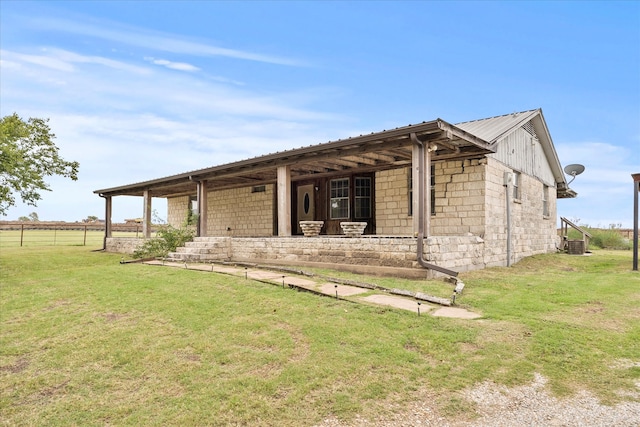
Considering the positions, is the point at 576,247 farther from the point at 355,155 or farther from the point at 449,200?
the point at 355,155

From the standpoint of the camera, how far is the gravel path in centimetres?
325

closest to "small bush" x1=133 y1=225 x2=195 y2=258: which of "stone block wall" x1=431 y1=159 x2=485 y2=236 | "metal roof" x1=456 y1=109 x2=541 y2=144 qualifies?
"stone block wall" x1=431 y1=159 x2=485 y2=236

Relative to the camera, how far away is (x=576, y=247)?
57.6 ft

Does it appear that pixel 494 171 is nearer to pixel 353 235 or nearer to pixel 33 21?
pixel 353 235

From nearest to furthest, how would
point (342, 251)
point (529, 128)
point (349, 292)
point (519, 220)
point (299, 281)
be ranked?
1. point (349, 292)
2. point (299, 281)
3. point (342, 251)
4. point (519, 220)
5. point (529, 128)

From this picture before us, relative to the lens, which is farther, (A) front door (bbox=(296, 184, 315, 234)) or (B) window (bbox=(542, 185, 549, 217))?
(B) window (bbox=(542, 185, 549, 217))

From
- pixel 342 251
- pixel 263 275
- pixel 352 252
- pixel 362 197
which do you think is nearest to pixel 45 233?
pixel 362 197

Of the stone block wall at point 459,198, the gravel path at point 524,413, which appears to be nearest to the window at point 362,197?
the stone block wall at point 459,198

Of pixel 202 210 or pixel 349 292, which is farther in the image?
pixel 202 210

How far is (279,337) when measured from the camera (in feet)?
16.9

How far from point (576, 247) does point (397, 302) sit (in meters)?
14.8

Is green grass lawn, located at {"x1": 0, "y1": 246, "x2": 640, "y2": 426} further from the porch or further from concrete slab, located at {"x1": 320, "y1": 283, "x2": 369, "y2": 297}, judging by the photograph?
the porch

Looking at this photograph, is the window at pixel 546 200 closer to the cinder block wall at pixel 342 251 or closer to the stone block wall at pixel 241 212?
the cinder block wall at pixel 342 251

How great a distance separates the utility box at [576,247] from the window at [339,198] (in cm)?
1025
